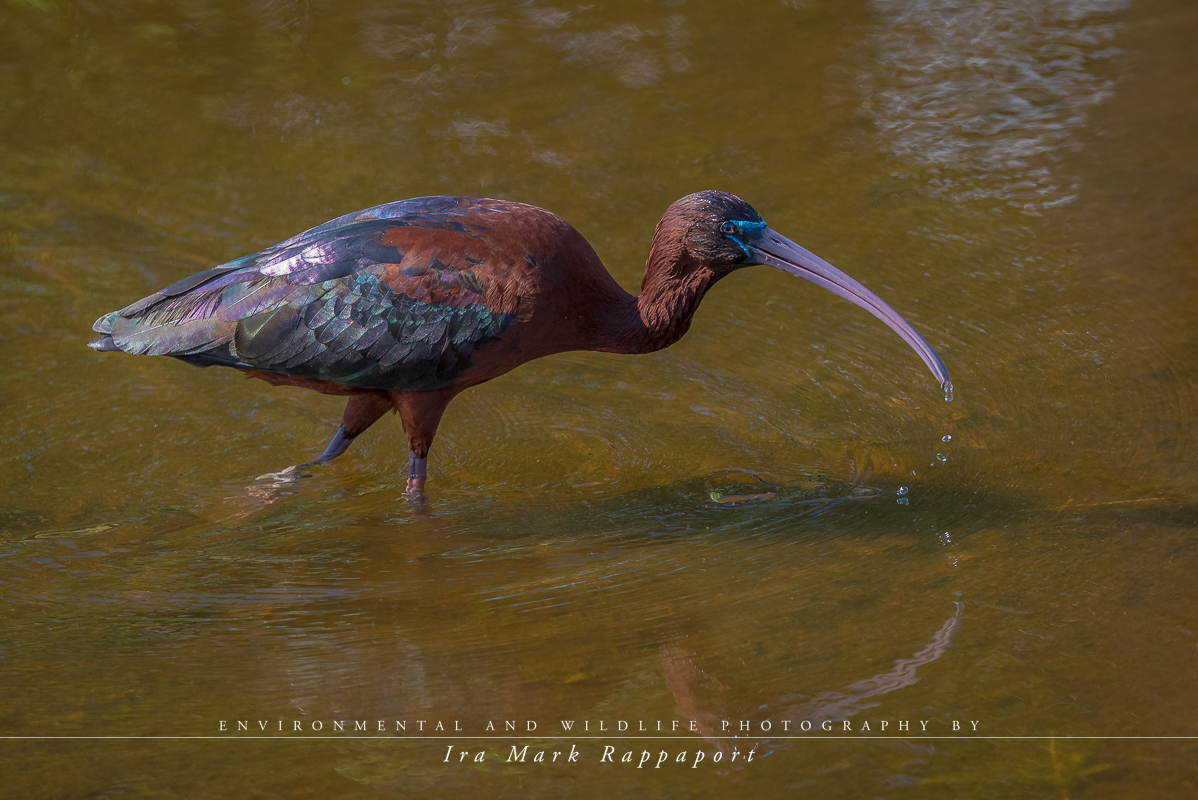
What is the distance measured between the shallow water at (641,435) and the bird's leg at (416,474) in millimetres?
87

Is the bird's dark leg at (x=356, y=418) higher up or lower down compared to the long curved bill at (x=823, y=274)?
lower down

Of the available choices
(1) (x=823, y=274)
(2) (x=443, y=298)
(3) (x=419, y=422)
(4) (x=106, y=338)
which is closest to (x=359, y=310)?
(2) (x=443, y=298)

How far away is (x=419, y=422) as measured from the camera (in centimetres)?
533

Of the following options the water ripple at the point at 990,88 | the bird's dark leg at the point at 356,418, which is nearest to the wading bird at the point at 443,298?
the bird's dark leg at the point at 356,418

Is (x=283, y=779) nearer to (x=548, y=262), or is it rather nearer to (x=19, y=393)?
(x=548, y=262)

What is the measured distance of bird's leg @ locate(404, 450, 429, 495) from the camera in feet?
17.7

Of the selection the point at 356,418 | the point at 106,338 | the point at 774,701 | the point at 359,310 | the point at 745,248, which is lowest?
the point at 774,701

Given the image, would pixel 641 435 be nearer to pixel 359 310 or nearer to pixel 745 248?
pixel 745 248

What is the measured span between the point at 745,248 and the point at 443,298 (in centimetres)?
118

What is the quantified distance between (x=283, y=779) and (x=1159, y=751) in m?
2.49

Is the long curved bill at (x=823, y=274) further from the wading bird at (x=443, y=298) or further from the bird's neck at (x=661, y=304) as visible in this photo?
the bird's neck at (x=661, y=304)

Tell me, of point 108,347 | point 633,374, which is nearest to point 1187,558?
point 633,374

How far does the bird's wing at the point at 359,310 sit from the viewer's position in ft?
16.8

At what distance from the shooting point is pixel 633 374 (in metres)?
6.18
